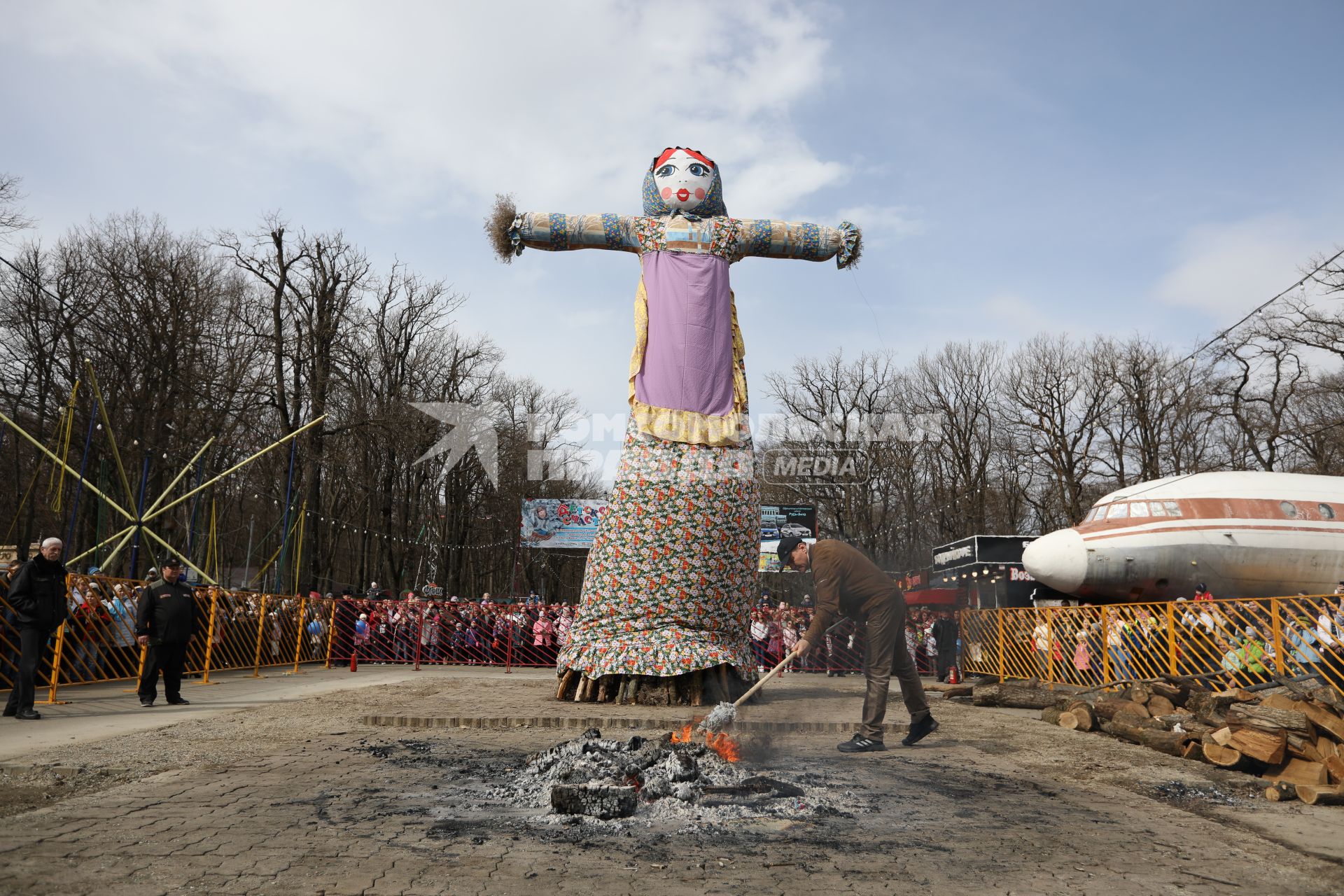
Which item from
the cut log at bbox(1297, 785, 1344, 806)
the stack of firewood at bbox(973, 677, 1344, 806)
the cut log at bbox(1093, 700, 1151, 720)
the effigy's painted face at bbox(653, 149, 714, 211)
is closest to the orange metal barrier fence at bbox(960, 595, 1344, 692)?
the stack of firewood at bbox(973, 677, 1344, 806)

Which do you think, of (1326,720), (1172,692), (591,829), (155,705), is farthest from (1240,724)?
(155,705)

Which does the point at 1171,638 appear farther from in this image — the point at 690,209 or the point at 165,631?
the point at 165,631

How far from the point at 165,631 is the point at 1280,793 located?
10637mm

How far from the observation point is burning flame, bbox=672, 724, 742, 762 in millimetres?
6027

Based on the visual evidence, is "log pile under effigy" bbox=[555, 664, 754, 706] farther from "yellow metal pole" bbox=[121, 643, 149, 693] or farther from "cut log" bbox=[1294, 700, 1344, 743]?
"yellow metal pole" bbox=[121, 643, 149, 693]

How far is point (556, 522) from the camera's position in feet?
121

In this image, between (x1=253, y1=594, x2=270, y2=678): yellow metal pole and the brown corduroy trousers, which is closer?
the brown corduroy trousers

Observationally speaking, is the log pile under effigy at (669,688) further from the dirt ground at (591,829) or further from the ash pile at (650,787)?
the ash pile at (650,787)

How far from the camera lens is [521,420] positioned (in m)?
41.1

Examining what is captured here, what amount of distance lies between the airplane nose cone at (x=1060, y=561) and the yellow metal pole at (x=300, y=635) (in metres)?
14.0

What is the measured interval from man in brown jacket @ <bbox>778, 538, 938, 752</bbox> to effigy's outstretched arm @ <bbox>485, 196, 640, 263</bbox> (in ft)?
15.1

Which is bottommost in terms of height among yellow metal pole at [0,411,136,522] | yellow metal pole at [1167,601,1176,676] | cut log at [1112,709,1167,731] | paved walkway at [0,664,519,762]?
paved walkway at [0,664,519,762]

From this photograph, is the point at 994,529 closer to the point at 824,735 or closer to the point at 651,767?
the point at 824,735

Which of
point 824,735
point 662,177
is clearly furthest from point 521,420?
point 824,735
